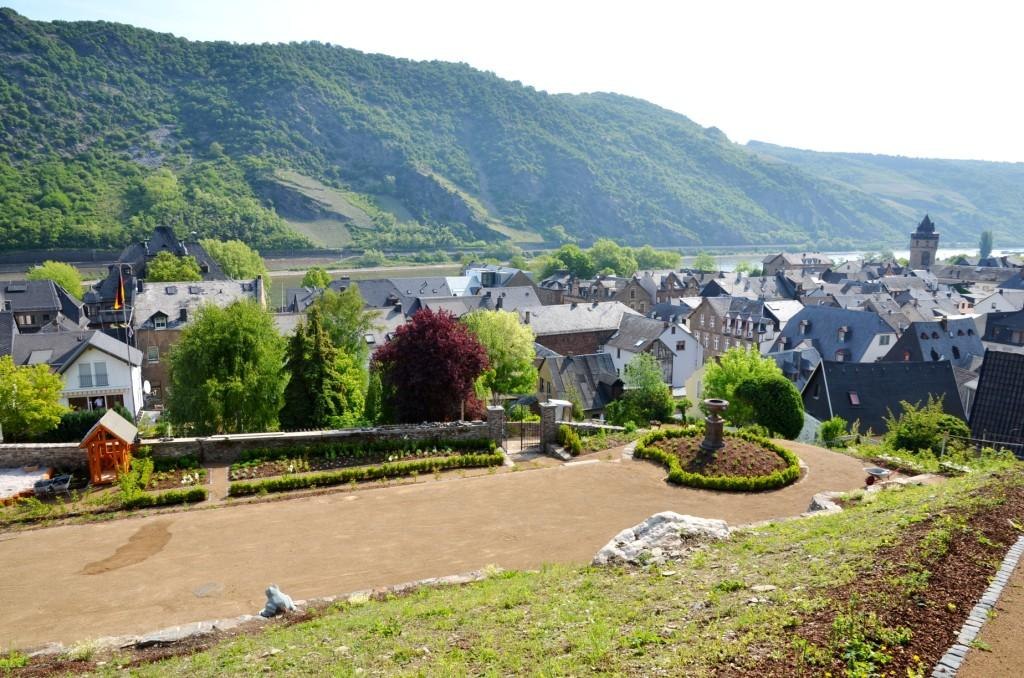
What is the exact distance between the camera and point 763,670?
8070 millimetres

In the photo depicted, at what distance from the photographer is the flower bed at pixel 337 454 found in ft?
77.4

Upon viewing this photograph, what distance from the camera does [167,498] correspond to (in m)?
20.6

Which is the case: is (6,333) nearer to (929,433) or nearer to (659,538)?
(659,538)

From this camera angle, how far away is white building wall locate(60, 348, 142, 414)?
1636 inches

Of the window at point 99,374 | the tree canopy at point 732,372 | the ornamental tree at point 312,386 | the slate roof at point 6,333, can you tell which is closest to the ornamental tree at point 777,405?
the tree canopy at point 732,372

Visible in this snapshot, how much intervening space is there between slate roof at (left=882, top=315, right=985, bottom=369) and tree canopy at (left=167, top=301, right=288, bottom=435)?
47515mm

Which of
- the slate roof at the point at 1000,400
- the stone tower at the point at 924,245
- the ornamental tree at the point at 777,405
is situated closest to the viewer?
the slate roof at the point at 1000,400

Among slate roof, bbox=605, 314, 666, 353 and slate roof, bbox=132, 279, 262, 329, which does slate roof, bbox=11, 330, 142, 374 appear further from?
slate roof, bbox=605, 314, 666, 353

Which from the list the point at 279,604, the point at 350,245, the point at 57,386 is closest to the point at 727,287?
the point at 57,386

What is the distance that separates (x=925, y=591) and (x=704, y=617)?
317 centimetres

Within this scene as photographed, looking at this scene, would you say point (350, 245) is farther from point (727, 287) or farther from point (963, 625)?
point (963, 625)

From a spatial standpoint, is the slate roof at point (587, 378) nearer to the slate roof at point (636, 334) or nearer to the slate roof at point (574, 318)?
the slate roof at point (636, 334)

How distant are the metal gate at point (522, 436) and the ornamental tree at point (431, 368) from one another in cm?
213

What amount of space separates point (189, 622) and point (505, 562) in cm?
698
